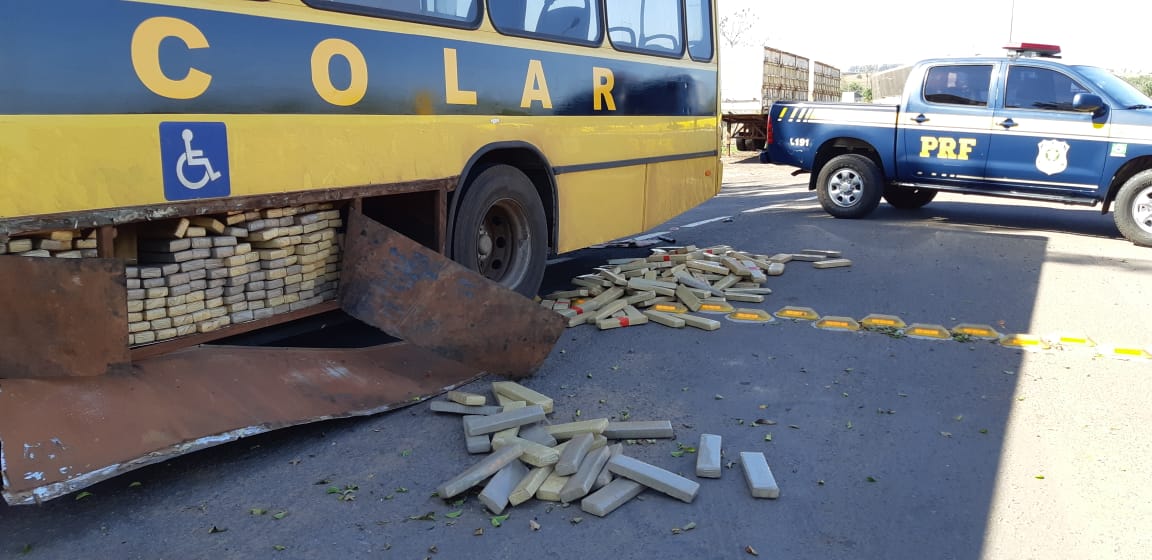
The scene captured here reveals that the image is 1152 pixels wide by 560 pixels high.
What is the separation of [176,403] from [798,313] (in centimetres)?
450

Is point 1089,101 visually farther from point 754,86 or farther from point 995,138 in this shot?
point 754,86

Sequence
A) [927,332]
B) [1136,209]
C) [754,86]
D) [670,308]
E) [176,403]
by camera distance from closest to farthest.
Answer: [176,403] < [927,332] < [670,308] < [1136,209] < [754,86]

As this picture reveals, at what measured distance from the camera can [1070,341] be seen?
6.23 metres

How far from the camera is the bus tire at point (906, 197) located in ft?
42.8

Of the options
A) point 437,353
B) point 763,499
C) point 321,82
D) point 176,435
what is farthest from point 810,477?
point 321,82

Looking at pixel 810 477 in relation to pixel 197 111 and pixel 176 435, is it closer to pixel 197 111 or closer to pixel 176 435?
pixel 176 435

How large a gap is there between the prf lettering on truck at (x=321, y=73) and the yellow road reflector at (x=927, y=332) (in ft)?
9.62

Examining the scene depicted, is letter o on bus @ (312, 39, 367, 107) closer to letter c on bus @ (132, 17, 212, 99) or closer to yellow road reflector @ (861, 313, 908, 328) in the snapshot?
letter c on bus @ (132, 17, 212, 99)

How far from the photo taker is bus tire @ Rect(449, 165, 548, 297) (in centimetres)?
620

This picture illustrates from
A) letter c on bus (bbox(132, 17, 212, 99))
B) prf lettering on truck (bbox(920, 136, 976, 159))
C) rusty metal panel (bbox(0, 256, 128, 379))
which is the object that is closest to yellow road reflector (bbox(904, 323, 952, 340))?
letter c on bus (bbox(132, 17, 212, 99))

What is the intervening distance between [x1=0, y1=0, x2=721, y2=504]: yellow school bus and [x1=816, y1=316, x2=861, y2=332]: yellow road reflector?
2.08 metres

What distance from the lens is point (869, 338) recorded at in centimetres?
625

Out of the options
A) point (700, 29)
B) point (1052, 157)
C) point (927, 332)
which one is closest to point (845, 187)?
point (1052, 157)

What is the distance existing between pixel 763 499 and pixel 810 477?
0.33m
